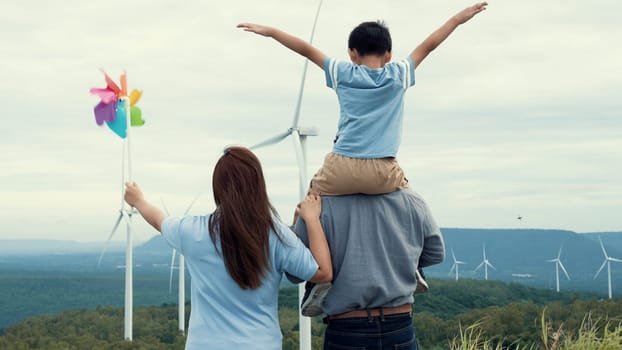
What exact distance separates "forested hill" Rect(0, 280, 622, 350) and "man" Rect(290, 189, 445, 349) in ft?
76.9

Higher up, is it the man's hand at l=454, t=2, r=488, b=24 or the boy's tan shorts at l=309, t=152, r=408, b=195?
the man's hand at l=454, t=2, r=488, b=24

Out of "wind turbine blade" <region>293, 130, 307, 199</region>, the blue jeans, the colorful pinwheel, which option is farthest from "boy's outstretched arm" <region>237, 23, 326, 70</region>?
the colorful pinwheel

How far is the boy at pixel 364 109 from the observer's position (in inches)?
205

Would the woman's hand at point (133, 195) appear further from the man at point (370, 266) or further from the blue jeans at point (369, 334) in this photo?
the blue jeans at point (369, 334)

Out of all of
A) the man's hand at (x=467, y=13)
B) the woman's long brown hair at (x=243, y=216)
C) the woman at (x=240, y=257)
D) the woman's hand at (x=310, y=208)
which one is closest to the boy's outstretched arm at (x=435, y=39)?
the man's hand at (x=467, y=13)

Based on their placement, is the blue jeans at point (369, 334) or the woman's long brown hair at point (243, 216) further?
the blue jeans at point (369, 334)

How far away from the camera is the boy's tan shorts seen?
5156 millimetres

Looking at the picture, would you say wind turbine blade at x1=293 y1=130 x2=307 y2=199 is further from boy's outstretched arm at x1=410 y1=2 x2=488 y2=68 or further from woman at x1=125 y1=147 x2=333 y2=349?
woman at x1=125 y1=147 x2=333 y2=349

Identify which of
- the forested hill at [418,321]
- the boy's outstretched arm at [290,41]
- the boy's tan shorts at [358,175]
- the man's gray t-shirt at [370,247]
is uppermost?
the boy's outstretched arm at [290,41]

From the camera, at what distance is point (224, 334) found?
16.3 feet

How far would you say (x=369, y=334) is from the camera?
5.25 metres

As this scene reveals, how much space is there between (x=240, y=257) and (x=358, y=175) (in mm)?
833

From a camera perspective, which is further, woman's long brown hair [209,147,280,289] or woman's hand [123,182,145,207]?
woman's hand [123,182,145,207]

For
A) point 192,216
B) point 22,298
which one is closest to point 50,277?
point 22,298
